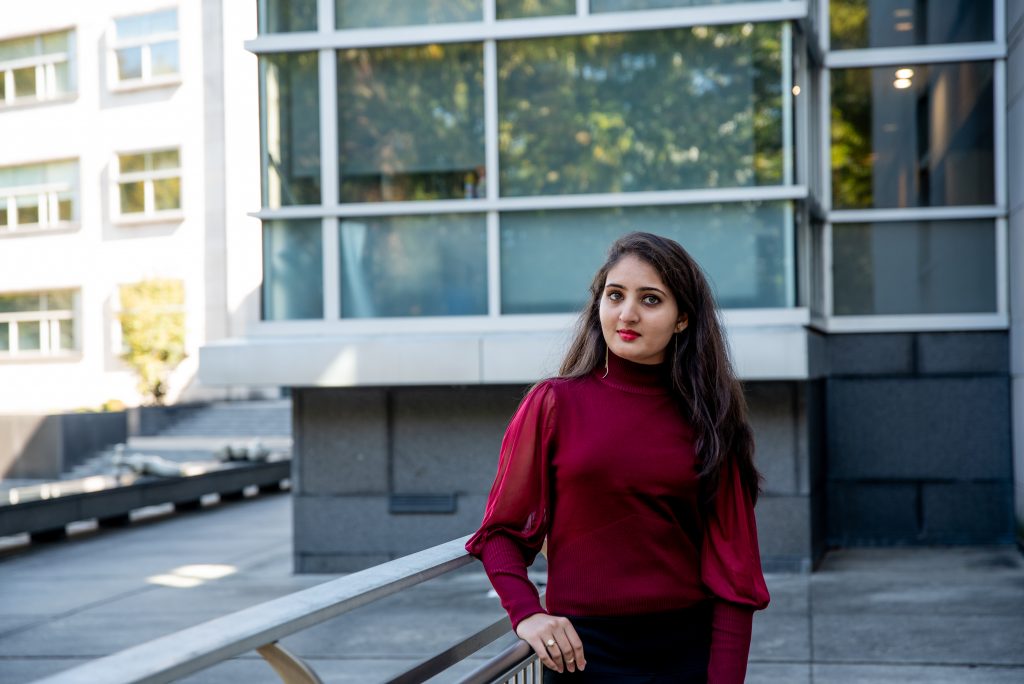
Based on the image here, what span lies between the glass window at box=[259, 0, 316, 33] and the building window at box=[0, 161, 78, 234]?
103 feet

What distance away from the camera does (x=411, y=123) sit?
10008mm

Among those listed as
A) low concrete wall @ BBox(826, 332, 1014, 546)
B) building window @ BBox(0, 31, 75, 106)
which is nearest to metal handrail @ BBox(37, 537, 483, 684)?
low concrete wall @ BBox(826, 332, 1014, 546)

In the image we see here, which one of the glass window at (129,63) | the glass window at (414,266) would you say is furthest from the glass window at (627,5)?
the glass window at (129,63)

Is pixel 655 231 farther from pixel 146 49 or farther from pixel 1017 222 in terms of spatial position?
pixel 146 49

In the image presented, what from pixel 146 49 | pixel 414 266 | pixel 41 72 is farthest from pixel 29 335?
pixel 414 266

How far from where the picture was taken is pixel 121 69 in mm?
38906

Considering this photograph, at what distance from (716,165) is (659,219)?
62 cm

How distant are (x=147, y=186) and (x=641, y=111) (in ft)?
103

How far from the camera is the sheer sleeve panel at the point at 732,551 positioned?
243cm

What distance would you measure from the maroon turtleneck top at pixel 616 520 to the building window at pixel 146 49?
37.7 m

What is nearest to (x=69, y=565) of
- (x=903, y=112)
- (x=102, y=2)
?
(x=903, y=112)

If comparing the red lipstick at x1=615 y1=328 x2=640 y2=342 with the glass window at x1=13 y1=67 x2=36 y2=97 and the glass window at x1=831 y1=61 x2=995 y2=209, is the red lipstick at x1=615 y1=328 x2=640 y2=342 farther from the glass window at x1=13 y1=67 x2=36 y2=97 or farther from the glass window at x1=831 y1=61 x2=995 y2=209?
the glass window at x1=13 y1=67 x2=36 y2=97

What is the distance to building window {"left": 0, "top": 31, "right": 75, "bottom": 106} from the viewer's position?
39906 mm

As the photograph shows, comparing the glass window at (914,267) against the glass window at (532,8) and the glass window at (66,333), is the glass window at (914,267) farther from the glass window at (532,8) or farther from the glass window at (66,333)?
the glass window at (66,333)
